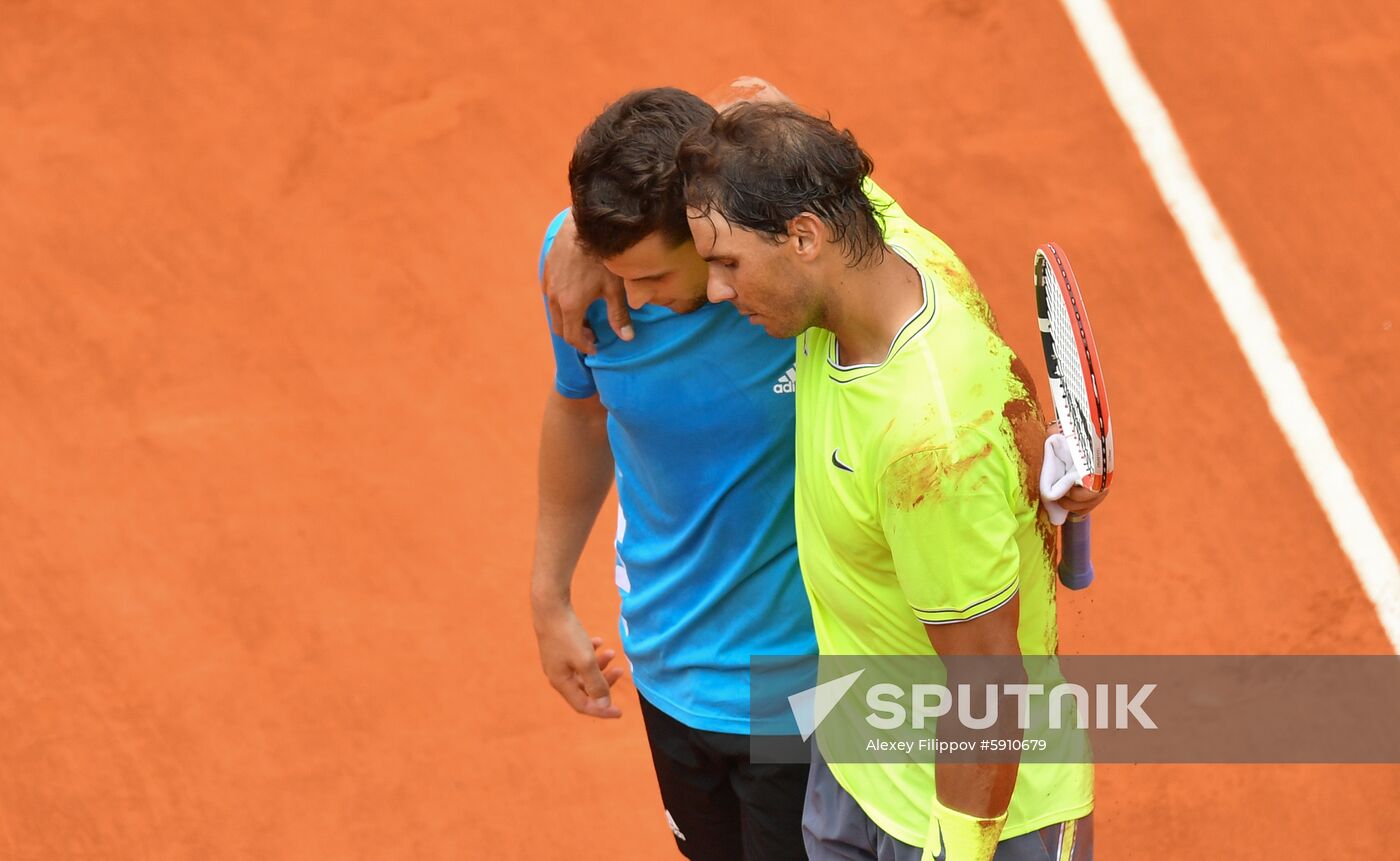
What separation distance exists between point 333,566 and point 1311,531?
339 centimetres

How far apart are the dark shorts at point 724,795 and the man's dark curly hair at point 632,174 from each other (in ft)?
3.80

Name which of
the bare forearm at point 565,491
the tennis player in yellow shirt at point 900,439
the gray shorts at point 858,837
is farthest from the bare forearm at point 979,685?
the bare forearm at point 565,491

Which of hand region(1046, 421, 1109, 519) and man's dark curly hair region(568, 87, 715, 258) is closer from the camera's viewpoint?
hand region(1046, 421, 1109, 519)

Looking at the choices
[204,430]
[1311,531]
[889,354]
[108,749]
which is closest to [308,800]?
[108,749]

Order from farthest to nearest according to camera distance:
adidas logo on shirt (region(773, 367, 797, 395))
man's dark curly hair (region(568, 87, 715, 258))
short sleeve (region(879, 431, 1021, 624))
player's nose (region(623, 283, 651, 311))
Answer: adidas logo on shirt (region(773, 367, 797, 395))
player's nose (region(623, 283, 651, 311))
man's dark curly hair (region(568, 87, 715, 258))
short sleeve (region(879, 431, 1021, 624))

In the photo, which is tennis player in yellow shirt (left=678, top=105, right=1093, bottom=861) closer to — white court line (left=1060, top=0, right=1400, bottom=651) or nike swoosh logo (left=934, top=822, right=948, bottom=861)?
nike swoosh logo (left=934, top=822, right=948, bottom=861)

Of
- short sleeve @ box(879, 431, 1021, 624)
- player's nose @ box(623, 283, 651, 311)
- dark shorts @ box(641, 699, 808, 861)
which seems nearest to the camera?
short sleeve @ box(879, 431, 1021, 624)

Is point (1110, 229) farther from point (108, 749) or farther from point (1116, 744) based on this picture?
point (108, 749)

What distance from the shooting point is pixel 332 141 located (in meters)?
6.73

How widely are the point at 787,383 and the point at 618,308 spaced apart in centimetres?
37

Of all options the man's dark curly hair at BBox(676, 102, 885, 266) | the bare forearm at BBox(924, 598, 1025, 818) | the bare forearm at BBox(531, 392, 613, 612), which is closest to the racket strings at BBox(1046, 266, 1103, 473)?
the bare forearm at BBox(924, 598, 1025, 818)

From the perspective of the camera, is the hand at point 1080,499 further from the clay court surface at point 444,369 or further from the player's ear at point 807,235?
the clay court surface at point 444,369

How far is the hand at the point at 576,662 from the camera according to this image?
356cm

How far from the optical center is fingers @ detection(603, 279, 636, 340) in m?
3.01
